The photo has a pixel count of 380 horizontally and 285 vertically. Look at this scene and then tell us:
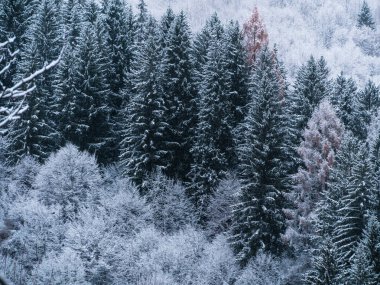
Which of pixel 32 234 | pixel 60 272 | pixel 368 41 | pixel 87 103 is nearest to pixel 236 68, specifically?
pixel 87 103

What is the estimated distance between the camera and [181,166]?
38656mm

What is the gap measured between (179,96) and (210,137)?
5.68 m

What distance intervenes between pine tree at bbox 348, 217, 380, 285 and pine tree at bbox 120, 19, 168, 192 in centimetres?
1691

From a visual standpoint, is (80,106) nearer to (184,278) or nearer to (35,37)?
(35,37)

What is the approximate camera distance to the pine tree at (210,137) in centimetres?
3600

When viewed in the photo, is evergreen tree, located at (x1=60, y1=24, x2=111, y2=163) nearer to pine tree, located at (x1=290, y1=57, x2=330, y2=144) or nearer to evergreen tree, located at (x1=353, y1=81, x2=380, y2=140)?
pine tree, located at (x1=290, y1=57, x2=330, y2=144)

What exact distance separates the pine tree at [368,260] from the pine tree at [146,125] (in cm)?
1691

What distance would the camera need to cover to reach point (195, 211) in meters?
36.1

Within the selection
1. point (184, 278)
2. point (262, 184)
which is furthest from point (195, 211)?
point (184, 278)

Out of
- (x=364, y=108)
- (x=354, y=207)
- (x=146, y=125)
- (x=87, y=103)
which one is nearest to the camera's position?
(x=354, y=207)

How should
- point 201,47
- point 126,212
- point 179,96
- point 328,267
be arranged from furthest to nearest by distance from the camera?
point 201,47
point 179,96
point 126,212
point 328,267

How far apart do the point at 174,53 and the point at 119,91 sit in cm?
762

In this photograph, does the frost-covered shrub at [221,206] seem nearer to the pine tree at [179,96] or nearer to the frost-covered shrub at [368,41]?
the pine tree at [179,96]

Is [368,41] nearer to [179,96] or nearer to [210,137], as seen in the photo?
[179,96]
